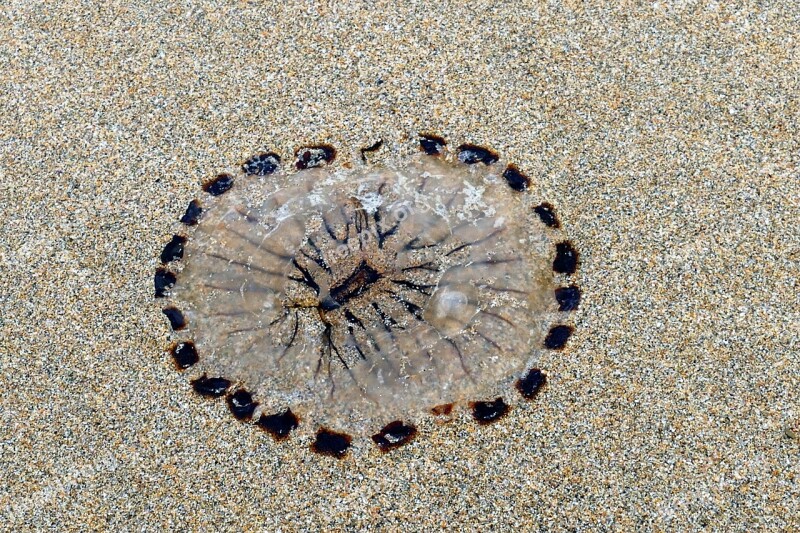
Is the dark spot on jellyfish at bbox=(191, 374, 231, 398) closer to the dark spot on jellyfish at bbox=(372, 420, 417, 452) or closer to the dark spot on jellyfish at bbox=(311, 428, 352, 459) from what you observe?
the dark spot on jellyfish at bbox=(311, 428, 352, 459)

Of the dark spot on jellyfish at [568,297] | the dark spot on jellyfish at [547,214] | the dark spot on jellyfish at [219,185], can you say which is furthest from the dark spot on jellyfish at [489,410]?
the dark spot on jellyfish at [219,185]

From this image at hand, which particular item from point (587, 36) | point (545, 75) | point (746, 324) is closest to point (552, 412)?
point (746, 324)

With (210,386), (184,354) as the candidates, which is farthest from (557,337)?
(184,354)

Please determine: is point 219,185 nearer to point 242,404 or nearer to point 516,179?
point 242,404

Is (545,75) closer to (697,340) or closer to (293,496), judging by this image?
(697,340)

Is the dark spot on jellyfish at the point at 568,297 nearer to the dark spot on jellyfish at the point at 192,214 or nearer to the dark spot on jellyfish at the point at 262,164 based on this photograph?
the dark spot on jellyfish at the point at 262,164

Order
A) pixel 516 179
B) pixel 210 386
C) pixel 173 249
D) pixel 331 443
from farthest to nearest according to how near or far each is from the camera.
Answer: pixel 516 179
pixel 173 249
pixel 210 386
pixel 331 443
